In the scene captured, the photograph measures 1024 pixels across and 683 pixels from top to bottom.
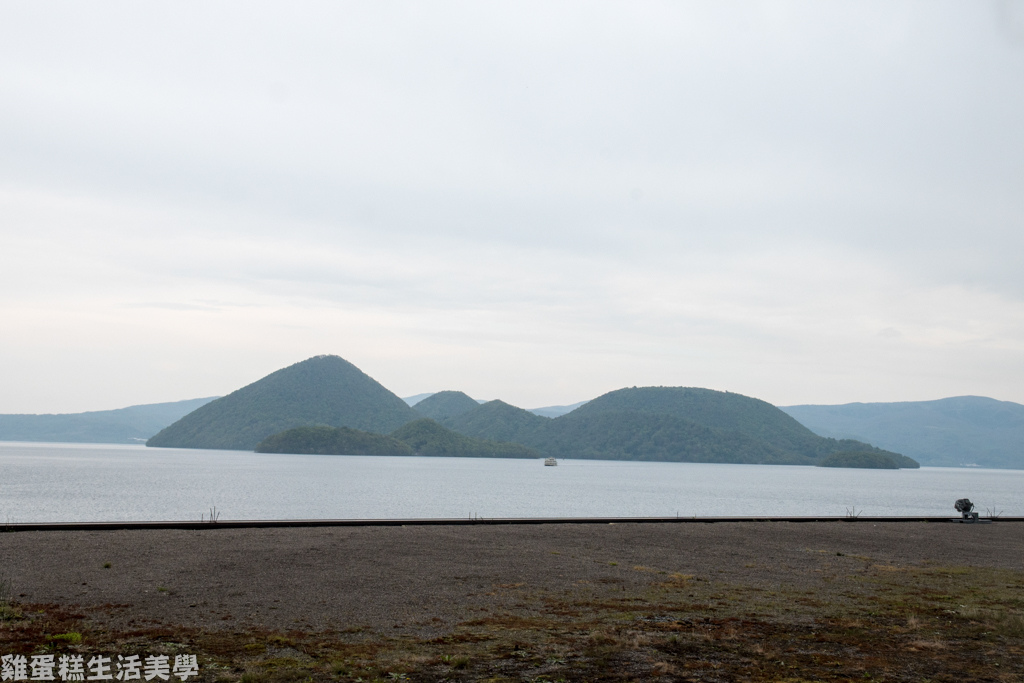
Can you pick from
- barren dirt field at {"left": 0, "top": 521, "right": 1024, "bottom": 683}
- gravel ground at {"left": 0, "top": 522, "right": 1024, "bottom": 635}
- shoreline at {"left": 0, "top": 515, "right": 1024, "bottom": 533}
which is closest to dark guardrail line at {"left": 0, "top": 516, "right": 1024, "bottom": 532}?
shoreline at {"left": 0, "top": 515, "right": 1024, "bottom": 533}

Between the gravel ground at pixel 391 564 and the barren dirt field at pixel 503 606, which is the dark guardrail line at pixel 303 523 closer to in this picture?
the gravel ground at pixel 391 564

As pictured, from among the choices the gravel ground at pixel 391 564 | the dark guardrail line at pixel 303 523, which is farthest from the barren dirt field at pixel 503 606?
the dark guardrail line at pixel 303 523

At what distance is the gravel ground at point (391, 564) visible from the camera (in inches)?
588

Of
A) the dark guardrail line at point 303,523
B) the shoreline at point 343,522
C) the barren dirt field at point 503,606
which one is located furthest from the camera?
the shoreline at point 343,522

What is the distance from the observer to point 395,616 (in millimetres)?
14672

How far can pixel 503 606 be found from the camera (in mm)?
16000

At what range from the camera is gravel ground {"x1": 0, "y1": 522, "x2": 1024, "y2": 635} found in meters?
14.9

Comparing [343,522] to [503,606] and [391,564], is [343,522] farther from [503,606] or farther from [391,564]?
[503,606]

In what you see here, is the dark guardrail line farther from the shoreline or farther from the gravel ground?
the gravel ground

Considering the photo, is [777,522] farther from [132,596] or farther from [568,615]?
[132,596]

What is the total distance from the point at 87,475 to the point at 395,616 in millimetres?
130138

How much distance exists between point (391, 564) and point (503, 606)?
566 centimetres

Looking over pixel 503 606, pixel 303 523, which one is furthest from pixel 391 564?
pixel 303 523

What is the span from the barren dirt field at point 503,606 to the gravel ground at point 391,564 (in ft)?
0.29
